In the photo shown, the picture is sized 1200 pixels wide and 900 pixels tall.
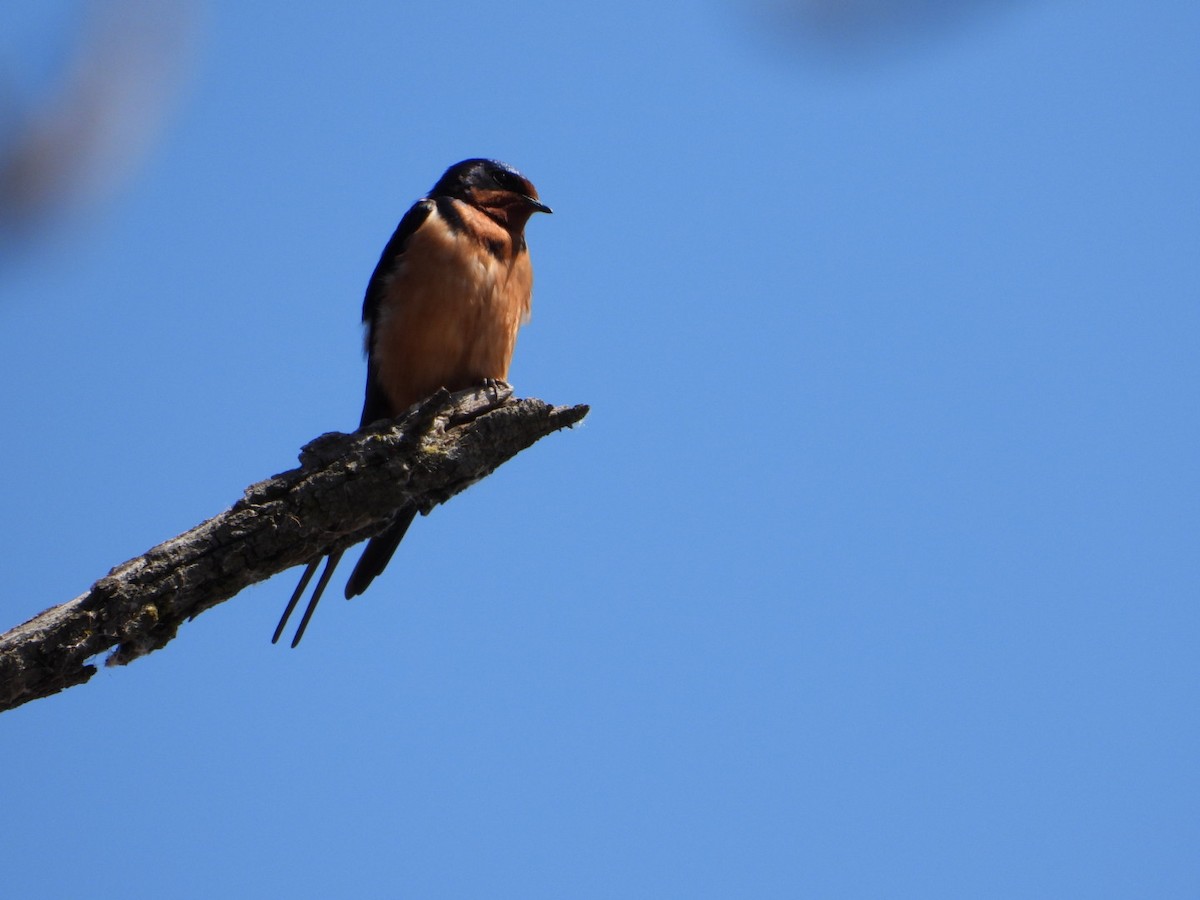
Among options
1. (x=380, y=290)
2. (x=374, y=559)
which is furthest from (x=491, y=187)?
(x=374, y=559)

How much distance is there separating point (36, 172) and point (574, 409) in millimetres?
4445

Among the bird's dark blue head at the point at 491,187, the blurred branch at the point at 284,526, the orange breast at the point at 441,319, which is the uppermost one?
the bird's dark blue head at the point at 491,187

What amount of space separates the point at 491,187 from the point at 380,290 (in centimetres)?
129

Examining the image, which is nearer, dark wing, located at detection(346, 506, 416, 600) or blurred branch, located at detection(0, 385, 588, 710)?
blurred branch, located at detection(0, 385, 588, 710)

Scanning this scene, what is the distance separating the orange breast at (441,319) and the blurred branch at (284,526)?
114 cm

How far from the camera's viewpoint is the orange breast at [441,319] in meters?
7.71

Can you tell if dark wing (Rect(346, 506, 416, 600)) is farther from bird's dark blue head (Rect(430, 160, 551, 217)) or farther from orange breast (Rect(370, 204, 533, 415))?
bird's dark blue head (Rect(430, 160, 551, 217))

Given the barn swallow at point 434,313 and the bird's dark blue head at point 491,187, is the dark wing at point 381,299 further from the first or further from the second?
the bird's dark blue head at point 491,187

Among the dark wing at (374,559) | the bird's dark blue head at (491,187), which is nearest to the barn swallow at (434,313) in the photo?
the dark wing at (374,559)

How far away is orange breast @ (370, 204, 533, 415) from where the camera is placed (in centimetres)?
771

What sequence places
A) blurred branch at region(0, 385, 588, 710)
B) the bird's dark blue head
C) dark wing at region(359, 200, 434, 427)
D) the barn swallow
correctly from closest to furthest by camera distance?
blurred branch at region(0, 385, 588, 710), the barn swallow, dark wing at region(359, 200, 434, 427), the bird's dark blue head

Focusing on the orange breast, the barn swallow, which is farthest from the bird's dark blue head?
the orange breast

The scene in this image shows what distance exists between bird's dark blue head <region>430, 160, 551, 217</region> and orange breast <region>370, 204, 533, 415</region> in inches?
31.6

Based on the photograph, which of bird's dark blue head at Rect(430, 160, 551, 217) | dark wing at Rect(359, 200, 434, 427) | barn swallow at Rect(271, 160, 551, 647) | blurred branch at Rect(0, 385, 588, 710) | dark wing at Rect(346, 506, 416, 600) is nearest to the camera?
blurred branch at Rect(0, 385, 588, 710)
